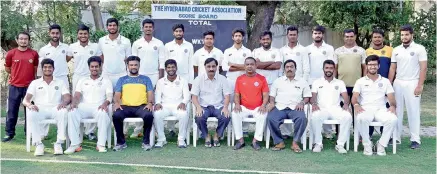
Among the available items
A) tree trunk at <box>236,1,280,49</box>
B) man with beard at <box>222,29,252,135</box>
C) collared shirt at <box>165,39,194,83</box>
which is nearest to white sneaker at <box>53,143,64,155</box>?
collared shirt at <box>165,39,194,83</box>

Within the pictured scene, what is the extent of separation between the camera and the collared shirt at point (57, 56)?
22.1ft

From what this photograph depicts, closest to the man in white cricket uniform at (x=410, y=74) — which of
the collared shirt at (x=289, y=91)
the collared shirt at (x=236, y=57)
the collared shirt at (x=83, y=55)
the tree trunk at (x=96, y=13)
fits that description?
the collared shirt at (x=289, y=91)

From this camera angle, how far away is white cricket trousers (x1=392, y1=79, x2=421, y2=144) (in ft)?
21.1

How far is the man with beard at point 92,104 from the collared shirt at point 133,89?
0.53ft

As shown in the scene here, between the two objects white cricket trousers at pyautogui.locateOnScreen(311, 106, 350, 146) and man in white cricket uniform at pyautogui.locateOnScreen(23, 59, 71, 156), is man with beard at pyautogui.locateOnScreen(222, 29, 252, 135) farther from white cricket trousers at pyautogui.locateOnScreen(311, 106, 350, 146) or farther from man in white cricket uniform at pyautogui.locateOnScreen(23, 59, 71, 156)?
man in white cricket uniform at pyautogui.locateOnScreen(23, 59, 71, 156)

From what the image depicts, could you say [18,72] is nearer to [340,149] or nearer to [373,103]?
[340,149]

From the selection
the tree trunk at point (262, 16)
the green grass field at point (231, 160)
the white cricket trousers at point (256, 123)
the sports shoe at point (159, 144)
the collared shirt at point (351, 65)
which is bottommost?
the green grass field at point (231, 160)

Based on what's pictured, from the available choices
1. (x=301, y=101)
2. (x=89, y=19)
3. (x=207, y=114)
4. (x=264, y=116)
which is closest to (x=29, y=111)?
(x=207, y=114)

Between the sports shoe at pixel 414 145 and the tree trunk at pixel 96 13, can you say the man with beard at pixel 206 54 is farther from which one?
the tree trunk at pixel 96 13

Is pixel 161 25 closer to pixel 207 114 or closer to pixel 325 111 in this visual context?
pixel 207 114

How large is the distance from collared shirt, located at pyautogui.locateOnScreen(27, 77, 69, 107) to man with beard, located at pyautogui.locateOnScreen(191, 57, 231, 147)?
1.72 metres

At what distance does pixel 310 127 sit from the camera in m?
6.21

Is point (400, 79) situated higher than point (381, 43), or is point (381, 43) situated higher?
point (381, 43)

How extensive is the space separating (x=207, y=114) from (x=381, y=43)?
254cm
